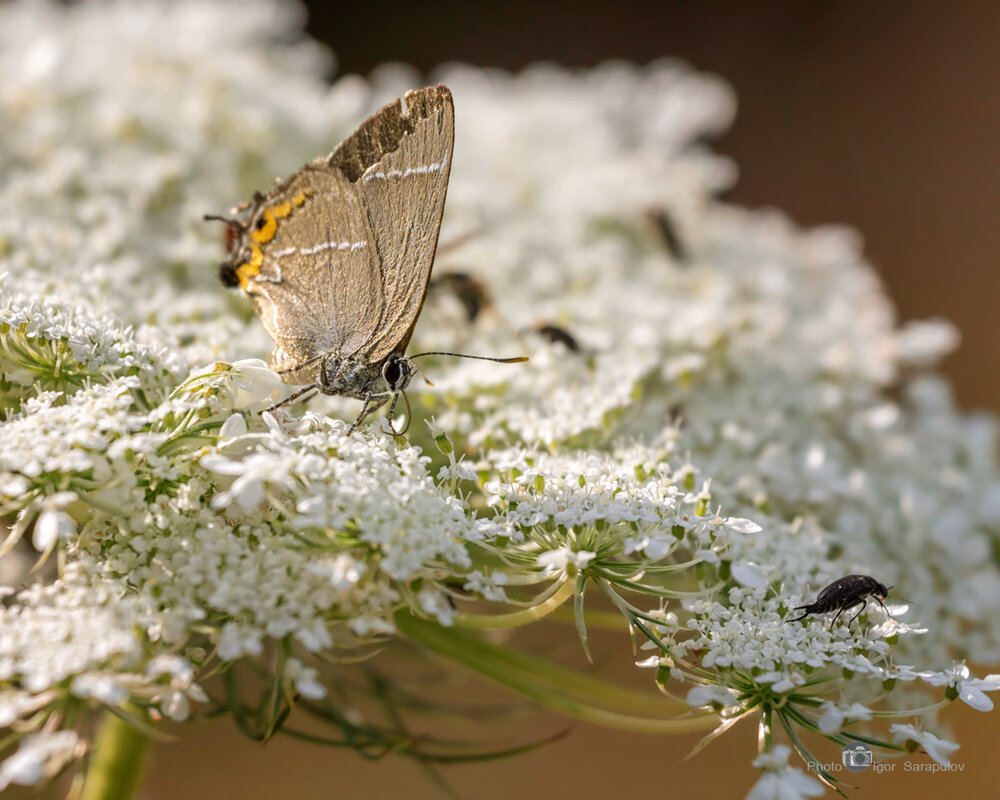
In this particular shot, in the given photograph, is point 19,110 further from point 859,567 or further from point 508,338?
point 859,567

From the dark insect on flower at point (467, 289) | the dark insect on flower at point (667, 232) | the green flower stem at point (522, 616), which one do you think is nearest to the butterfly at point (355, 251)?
the green flower stem at point (522, 616)

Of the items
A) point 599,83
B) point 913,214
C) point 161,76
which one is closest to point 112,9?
point 161,76

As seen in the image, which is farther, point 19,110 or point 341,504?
point 19,110

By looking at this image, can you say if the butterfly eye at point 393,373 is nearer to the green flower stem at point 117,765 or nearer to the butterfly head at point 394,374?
the butterfly head at point 394,374

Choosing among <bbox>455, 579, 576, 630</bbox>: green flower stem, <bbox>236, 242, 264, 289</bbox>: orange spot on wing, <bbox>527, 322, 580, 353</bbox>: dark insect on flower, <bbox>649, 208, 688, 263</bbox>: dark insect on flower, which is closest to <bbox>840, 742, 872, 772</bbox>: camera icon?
<bbox>455, 579, 576, 630</bbox>: green flower stem

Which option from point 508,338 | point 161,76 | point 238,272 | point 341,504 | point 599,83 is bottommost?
point 341,504

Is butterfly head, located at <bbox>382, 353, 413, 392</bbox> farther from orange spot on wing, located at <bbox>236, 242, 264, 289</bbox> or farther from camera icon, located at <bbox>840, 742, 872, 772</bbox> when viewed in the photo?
camera icon, located at <bbox>840, 742, 872, 772</bbox>
